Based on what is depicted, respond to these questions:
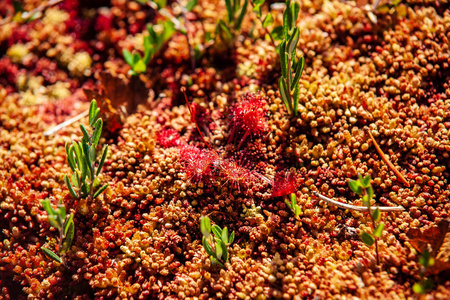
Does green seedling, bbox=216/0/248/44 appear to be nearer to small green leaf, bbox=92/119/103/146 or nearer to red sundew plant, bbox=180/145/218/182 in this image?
red sundew plant, bbox=180/145/218/182

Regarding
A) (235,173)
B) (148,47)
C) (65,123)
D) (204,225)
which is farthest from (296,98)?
(65,123)

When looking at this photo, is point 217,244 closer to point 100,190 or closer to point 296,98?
point 100,190

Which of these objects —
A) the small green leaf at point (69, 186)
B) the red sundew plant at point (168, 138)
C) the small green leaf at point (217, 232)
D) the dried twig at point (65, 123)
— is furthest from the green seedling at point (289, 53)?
the dried twig at point (65, 123)

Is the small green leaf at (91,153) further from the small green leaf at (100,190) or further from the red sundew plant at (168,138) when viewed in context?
the red sundew plant at (168,138)

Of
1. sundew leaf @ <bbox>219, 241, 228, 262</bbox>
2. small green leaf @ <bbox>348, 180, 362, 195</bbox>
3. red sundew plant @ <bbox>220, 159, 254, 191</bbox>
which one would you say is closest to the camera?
small green leaf @ <bbox>348, 180, 362, 195</bbox>

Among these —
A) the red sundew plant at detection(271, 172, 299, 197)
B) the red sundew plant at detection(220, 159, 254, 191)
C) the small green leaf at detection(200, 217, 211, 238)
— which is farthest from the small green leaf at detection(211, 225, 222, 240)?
the red sundew plant at detection(271, 172, 299, 197)
